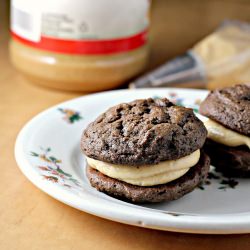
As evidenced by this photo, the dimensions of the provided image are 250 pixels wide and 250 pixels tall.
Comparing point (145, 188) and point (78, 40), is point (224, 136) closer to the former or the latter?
point (145, 188)

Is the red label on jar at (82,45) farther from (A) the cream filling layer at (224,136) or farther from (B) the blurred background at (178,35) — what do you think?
(A) the cream filling layer at (224,136)

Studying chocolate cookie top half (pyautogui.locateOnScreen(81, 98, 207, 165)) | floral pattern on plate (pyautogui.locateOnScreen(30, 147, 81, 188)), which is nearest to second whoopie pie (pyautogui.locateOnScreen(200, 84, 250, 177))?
chocolate cookie top half (pyautogui.locateOnScreen(81, 98, 207, 165))

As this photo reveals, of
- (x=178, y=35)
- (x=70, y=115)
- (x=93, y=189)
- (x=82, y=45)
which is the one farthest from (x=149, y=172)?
(x=178, y=35)

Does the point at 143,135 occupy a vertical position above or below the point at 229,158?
above

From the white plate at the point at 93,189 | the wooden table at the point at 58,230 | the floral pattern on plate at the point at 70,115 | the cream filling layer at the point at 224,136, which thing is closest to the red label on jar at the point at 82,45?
the white plate at the point at 93,189

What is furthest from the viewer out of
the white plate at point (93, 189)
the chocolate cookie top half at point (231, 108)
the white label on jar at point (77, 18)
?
the white label on jar at point (77, 18)

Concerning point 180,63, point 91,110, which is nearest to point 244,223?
point 91,110

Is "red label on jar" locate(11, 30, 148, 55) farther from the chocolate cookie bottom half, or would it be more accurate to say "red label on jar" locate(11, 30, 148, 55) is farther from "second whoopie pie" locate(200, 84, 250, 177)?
the chocolate cookie bottom half
